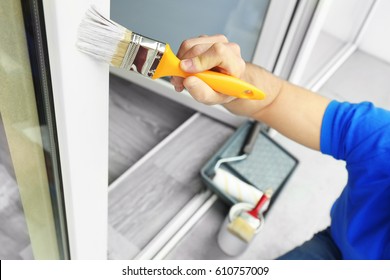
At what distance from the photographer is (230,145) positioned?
4.50ft

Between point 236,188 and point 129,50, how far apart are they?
0.86 meters

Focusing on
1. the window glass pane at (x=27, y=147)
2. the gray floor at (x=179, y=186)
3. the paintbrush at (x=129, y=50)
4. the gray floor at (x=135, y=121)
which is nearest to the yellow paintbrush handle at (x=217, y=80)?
the paintbrush at (x=129, y=50)

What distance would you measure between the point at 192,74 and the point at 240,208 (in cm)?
74

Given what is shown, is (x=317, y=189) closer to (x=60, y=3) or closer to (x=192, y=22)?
(x=192, y=22)

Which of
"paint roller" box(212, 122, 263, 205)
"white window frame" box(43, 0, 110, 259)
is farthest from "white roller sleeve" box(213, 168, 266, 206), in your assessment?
"white window frame" box(43, 0, 110, 259)

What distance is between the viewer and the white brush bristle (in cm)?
37

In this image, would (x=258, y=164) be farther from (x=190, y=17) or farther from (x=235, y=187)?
(x=190, y=17)

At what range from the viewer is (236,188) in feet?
4.01

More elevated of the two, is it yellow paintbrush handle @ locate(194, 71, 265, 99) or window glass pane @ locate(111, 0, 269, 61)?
yellow paintbrush handle @ locate(194, 71, 265, 99)

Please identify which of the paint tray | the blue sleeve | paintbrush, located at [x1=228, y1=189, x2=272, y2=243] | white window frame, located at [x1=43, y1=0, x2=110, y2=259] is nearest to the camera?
white window frame, located at [x1=43, y1=0, x2=110, y2=259]

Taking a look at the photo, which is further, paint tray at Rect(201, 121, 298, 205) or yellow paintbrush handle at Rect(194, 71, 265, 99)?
paint tray at Rect(201, 121, 298, 205)

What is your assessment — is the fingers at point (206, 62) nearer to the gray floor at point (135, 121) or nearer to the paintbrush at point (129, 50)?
the paintbrush at point (129, 50)

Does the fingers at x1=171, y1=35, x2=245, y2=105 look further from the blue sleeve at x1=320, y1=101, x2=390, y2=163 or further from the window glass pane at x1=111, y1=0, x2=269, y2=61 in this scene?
the window glass pane at x1=111, y1=0, x2=269, y2=61

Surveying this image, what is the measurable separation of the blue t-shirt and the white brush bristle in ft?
1.64
